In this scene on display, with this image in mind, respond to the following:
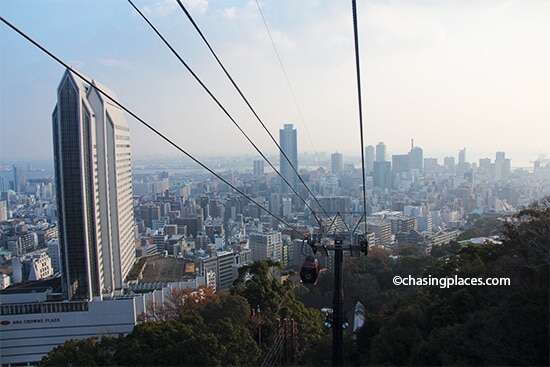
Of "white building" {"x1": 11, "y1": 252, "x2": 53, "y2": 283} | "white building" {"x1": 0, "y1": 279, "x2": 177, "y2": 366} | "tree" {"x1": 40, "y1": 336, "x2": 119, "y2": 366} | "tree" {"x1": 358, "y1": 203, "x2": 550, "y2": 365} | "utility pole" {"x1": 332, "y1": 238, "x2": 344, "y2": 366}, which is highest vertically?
"utility pole" {"x1": 332, "y1": 238, "x2": 344, "y2": 366}

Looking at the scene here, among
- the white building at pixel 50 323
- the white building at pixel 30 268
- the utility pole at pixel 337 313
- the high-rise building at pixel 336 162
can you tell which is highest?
the high-rise building at pixel 336 162

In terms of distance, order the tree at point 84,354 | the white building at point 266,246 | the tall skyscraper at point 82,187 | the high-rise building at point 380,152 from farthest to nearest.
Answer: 1. the high-rise building at point 380,152
2. the white building at point 266,246
3. the tall skyscraper at point 82,187
4. the tree at point 84,354

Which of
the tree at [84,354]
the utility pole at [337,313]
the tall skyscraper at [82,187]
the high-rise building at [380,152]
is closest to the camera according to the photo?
the utility pole at [337,313]

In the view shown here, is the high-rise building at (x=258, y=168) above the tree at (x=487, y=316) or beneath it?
above

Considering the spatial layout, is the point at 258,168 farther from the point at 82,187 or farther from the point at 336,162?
the point at 82,187

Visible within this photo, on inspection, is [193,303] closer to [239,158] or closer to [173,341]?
[173,341]

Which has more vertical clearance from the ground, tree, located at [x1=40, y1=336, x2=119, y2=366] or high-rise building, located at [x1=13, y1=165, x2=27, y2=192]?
high-rise building, located at [x1=13, y1=165, x2=27, y2=192]

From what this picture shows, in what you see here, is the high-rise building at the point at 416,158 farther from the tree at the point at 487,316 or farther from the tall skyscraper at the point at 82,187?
the tree at the point at 487,316

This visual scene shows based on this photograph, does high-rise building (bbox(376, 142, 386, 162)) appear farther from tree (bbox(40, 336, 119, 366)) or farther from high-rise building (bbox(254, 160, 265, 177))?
tree (bbox(40, 336, 119, 366))

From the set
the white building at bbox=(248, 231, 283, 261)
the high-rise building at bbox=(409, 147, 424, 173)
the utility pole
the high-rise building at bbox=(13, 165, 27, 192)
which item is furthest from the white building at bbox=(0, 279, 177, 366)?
the high-rise building at bbox=(409, 147, 424, 173)

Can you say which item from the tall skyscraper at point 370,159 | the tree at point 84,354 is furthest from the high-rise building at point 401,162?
the tree at point 84,354

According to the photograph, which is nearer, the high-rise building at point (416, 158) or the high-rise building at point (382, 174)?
the high-rise building at point (382, 174)

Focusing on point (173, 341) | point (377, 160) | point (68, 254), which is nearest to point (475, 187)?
point (377, 160)
